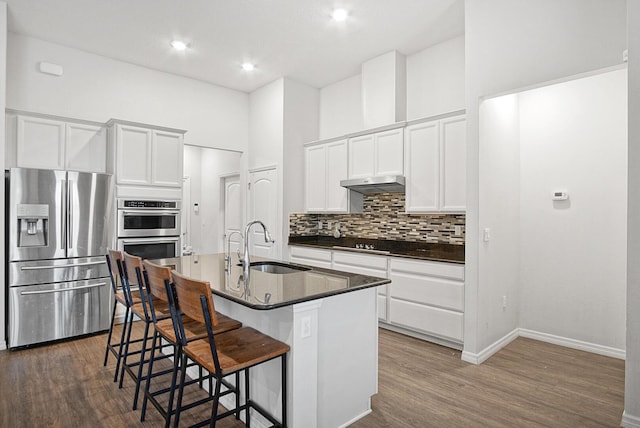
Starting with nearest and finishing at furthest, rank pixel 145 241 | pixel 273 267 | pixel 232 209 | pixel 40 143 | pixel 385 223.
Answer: pixel 273 267 → pixel 40 143 → pixel 145 241 → pixel 385 223 → pixel 232 209

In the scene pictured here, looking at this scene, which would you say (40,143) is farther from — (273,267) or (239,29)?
(273,267)

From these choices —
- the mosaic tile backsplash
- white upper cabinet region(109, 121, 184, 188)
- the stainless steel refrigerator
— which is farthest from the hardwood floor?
white upper cabinet region(109, 121, 184, 188)

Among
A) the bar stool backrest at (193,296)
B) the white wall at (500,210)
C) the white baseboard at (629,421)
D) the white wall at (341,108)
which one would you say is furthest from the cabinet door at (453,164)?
the bar stool backrest at (193,296)

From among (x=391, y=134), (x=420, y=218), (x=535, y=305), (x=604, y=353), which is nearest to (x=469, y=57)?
(x=391, y=134)

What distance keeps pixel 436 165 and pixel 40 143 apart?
14.2 feet

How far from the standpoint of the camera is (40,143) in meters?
4.03

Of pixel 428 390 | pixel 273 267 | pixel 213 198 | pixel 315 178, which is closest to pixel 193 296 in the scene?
pixel 273 267

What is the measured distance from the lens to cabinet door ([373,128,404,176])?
13.6 feet

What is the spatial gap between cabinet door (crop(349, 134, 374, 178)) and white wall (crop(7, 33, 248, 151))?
2.04 m

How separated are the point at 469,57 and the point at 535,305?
268 cm

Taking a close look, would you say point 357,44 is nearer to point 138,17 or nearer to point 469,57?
point 469,57

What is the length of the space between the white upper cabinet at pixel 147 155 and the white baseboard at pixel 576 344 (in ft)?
14.7

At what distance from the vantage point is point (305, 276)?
2490 mm

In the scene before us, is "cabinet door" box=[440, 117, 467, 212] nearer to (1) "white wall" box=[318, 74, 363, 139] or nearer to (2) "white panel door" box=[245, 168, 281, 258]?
(1) "white wall" box=[318, 74, 363, 139]
